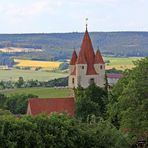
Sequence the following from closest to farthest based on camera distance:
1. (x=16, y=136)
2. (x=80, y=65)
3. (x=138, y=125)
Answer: (x=16, y=136) < (x=138, y=125) < (x=80, y=65)

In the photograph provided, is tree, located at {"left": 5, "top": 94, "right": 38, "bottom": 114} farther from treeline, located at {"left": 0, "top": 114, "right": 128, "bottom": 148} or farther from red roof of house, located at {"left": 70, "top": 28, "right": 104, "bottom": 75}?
treeline, located at {"left": 0, "top": 114, "right": 128, "bottom": 148}

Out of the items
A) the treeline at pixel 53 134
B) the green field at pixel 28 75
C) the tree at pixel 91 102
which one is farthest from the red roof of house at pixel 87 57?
the green field at pixel 28 75

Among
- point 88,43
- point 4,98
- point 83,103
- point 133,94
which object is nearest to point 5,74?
point 4,98

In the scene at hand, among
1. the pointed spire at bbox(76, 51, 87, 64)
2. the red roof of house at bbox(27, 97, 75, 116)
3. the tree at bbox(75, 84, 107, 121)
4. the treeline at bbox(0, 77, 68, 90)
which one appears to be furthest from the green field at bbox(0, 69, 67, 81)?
the tree at bbox(75, 84, 107, 121)

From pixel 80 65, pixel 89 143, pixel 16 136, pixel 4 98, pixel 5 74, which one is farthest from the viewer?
pixel 5 74

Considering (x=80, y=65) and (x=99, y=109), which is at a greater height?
(x=80, y=65)

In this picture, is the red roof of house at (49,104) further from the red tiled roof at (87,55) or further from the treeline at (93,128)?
the treeline at (93,128)

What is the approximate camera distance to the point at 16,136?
30.7 metres

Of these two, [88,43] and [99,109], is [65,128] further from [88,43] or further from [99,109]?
[88,43]

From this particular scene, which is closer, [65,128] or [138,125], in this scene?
[65,128]

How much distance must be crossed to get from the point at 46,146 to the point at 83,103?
85.9 ft

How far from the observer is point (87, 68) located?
234ft

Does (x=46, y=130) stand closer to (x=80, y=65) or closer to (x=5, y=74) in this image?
(x=80, y=65)

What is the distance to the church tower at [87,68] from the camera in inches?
2781
